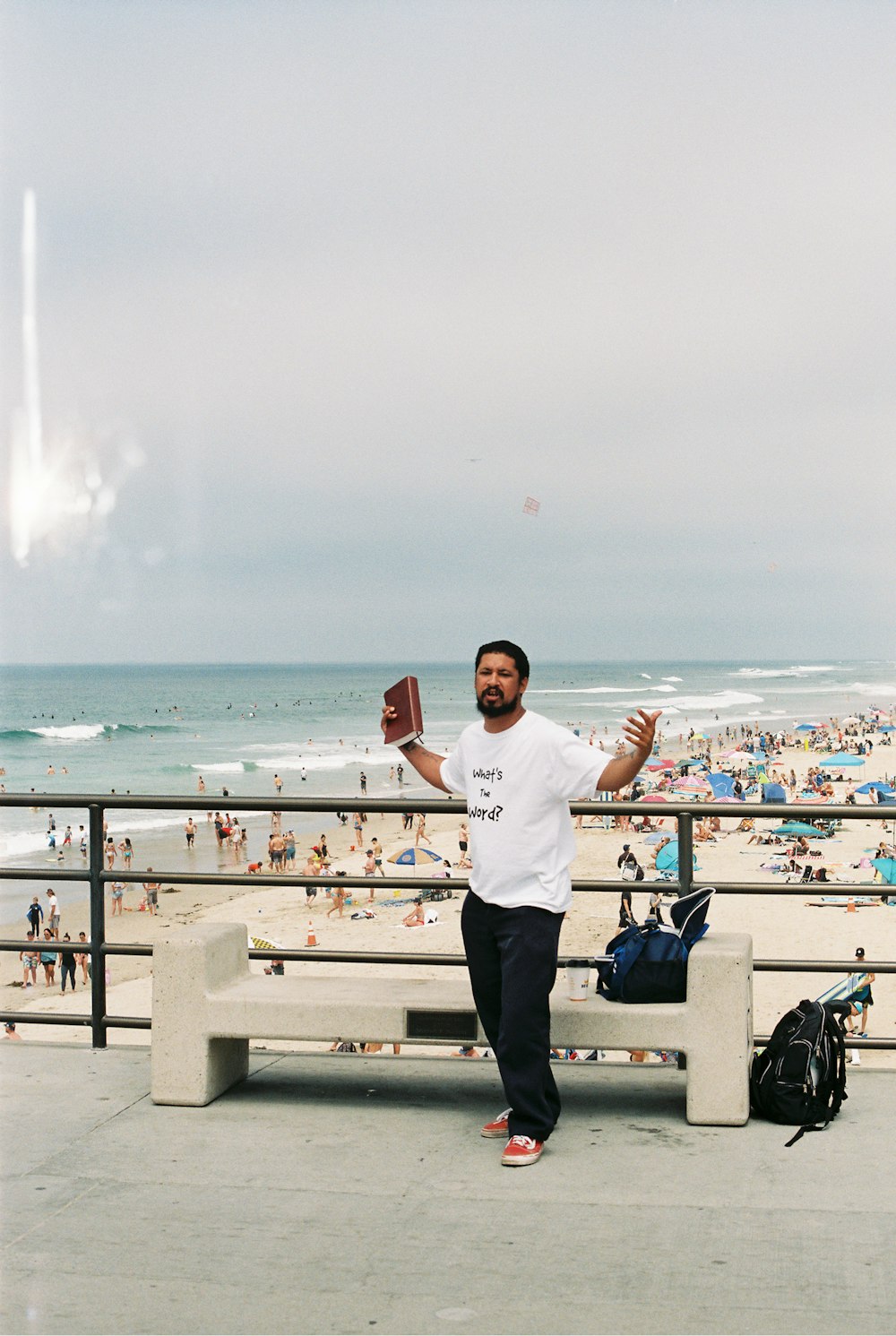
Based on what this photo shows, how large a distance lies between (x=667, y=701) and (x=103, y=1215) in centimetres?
10481

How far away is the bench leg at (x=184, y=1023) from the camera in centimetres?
525

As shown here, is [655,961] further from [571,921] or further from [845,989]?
[571,921]

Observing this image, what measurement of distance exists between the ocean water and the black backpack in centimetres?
246

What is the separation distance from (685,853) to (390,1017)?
147 centimetres

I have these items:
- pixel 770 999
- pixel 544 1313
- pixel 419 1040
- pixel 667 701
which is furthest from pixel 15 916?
pixel 667 701

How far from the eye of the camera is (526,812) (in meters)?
4.67

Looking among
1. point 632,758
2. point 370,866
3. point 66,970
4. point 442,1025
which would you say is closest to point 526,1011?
point 442,1025

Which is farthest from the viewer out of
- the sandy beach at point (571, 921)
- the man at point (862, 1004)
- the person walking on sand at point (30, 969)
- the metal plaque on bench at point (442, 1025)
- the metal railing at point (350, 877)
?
the person walking on sand at point (30, 969)

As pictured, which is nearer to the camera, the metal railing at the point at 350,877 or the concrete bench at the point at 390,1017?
the concrete bench at the point at 390,1017

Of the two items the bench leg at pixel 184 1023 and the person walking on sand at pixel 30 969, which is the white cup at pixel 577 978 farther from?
the person walking on sand at pixel 30 969

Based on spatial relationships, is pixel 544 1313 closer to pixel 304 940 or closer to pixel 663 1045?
pixel 663 1045

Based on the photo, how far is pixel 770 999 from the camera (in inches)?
648

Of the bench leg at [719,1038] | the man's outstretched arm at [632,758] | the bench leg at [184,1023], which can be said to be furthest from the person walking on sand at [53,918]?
the man's outstretched arm at [632,758]

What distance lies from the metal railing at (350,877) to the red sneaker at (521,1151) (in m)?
0.79
